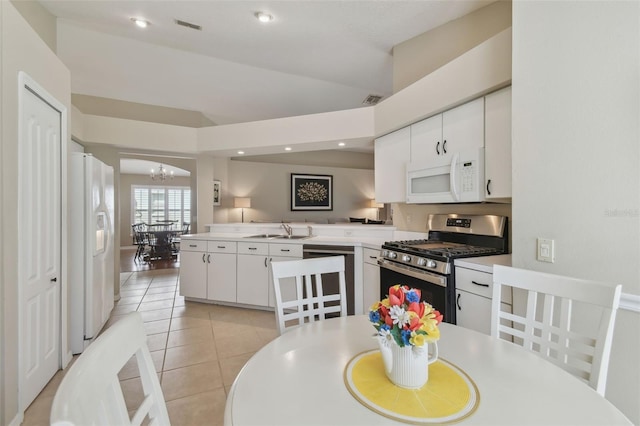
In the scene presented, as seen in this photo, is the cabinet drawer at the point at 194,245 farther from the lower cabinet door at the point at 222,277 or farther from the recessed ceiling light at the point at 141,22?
the recessed ceiling light at the point at 141,22

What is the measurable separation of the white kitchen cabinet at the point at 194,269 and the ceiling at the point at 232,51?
2.32 meters

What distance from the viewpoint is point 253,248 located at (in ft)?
12.5

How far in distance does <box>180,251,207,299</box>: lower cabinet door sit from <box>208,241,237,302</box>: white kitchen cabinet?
8 cm

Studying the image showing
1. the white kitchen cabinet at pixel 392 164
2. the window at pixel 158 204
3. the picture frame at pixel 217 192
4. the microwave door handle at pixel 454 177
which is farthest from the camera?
the window at pixel 158 204

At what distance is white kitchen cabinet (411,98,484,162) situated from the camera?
7.68 ft

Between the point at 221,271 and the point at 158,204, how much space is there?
791 centimetres

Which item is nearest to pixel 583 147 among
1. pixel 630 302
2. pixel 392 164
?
pixel 630 302

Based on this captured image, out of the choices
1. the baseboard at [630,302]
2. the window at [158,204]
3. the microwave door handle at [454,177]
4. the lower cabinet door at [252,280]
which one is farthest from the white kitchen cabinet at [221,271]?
the window at [158,204]

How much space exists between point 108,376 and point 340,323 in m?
0.92

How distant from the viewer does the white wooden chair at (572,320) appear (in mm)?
1061

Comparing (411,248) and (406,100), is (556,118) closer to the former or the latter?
(411,248)

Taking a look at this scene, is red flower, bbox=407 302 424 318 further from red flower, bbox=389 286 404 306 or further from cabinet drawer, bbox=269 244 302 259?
cabinet drawer, bbox=269 244 302 259

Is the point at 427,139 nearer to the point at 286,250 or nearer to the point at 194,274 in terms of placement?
the point at 286,250

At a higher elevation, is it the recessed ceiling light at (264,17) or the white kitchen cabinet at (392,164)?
the recessed ceiling light at (264,17)
